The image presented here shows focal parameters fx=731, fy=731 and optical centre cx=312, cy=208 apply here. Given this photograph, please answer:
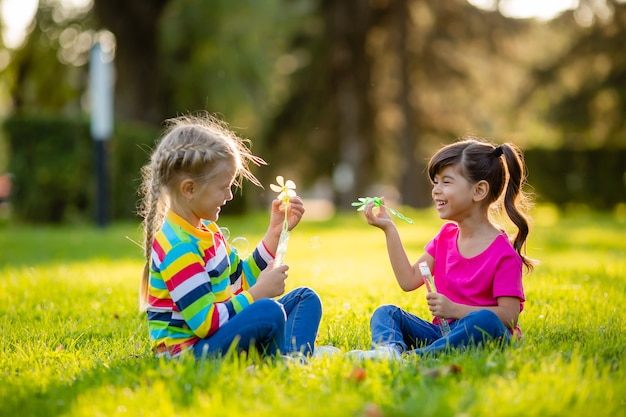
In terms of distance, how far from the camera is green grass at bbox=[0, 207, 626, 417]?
2555mm

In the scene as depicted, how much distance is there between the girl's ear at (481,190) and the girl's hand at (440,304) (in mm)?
566

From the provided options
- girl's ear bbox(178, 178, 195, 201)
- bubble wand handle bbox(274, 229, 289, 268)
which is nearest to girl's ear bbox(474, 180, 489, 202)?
bubble wand handle bbox(274, 229, 289, 268)

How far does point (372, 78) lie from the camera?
2441 cm

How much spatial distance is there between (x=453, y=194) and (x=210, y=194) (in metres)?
1.24

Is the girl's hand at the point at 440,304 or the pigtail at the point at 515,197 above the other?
the pigtail at the point at 515,197

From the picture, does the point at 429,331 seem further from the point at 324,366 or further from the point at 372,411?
the point at 372,411

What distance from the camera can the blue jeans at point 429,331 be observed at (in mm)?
3418

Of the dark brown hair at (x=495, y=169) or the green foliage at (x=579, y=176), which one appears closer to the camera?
the dark brown hair at (x=495, y=169)

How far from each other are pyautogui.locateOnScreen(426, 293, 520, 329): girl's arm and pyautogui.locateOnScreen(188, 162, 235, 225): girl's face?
109 centimetres

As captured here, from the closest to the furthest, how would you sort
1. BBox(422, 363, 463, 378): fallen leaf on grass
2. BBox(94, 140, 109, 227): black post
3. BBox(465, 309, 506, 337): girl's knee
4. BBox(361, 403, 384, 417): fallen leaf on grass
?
BBox(361, 403, 384, 417): fallen leaf on grass < BBox(422, 363, 463, 378): fallen leaf on grass < BBox(465, 309, 506, 337): girl's knee < BBox(94, 140, 109, 227): black post

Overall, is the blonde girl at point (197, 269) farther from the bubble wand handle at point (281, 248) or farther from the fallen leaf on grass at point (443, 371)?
the fallen leaf on grass at point (443, 371)

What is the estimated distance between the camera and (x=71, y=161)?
14.2 m

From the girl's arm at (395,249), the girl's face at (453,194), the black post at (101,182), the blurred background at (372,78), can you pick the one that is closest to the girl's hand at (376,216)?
the girl's arm at (395,249)

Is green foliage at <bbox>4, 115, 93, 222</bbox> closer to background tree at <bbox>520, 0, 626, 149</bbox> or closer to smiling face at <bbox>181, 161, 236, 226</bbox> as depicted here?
smiling face at <bbox>181, 161, 236, 226</bbox>
